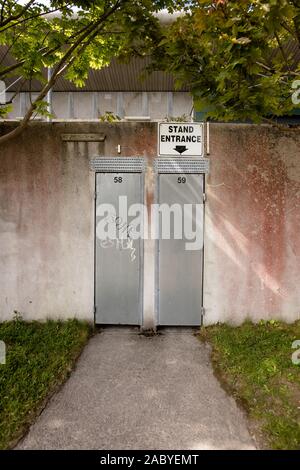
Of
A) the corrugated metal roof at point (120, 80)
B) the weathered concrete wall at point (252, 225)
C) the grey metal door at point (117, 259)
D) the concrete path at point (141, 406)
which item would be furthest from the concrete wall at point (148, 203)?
the corrugated metal roof at point (120, 80)

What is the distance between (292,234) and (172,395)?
290 centimetres

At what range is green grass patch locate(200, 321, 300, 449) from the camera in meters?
2.86

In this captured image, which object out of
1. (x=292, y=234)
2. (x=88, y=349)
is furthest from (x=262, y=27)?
(x=88, y=349)

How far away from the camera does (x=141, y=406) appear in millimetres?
3258

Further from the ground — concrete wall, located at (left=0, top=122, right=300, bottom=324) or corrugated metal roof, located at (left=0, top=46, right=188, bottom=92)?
corrugated metal roof, located at (left=0, top=46, right=188, bottom=92)

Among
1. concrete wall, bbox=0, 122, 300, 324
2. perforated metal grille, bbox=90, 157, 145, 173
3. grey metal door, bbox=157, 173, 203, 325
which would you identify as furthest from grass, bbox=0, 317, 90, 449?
perforated metal grille, bbox=90, 157, 145, 173

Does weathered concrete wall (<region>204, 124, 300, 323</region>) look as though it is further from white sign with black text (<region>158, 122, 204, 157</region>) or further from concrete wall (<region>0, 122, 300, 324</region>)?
white sign with black text (<region>158, 122, 204, 157</region>)

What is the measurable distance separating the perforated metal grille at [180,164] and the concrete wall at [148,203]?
0.14 metres

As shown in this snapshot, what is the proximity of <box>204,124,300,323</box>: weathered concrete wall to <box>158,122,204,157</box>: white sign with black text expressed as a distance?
24 centimetres

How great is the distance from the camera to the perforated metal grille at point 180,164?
15.9 ft

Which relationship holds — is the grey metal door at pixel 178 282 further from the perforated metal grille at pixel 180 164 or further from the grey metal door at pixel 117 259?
the perforated metal grille at pixel 180 164

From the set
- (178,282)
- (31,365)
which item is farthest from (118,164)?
(31,365)

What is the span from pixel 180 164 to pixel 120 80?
Answer: 6392 mm

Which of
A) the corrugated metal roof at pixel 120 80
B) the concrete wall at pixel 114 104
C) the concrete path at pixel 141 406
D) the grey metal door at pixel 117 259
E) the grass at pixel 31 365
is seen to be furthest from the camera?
the concrete wall at pixel 114 104
